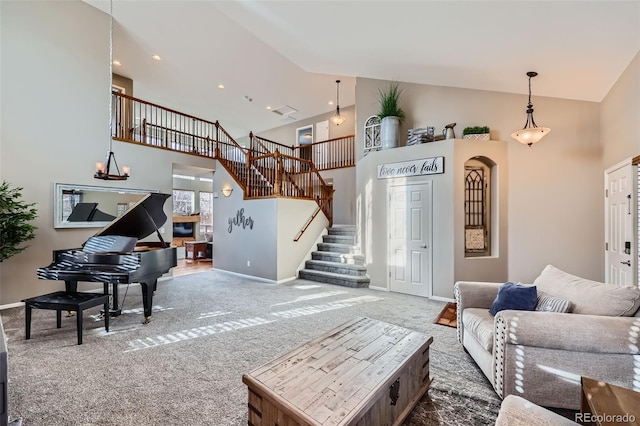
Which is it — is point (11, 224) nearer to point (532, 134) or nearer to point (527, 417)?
point (527, 417)

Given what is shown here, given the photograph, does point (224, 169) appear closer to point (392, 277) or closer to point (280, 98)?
point (280, 98)

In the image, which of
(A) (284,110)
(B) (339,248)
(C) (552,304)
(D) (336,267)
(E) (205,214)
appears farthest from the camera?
(E) (205,214)

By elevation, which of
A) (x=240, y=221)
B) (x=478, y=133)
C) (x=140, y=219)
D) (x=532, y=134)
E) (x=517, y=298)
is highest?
(x=478, y=133)

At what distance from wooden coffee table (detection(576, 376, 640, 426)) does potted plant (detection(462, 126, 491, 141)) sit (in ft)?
13.6

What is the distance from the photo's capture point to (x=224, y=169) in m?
7.34

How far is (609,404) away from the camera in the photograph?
1.27m

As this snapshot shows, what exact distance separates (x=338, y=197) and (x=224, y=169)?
3747 mm

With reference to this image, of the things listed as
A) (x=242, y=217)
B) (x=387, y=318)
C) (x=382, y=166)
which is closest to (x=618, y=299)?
(x=387, y=318)

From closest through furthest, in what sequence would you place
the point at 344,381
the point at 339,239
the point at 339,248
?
the point at 344,381
the point at 339,248
the point at 339,239

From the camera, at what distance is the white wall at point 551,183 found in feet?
14.6

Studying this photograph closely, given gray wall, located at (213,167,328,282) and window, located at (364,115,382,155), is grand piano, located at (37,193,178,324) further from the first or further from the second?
window, located at (364,115,382,155)

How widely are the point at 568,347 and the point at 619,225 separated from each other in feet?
10.8

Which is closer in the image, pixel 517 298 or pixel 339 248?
pixel 517 298

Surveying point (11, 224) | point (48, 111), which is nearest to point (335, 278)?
point (11, 224)
